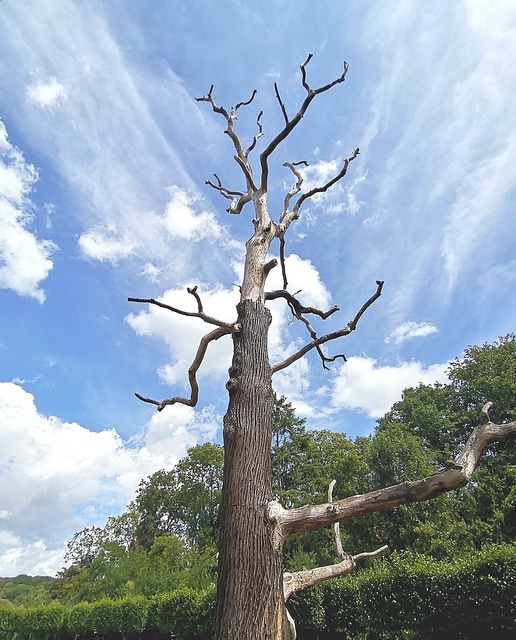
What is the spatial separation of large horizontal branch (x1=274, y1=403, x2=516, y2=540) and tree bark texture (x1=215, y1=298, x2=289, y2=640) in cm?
15

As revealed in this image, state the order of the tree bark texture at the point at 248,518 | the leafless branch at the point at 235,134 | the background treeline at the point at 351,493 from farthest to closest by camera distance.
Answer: the background treeline at the point at 351,493 < the leafless branch at the point at 235,134 < the tree bark texture at the point at 248,518

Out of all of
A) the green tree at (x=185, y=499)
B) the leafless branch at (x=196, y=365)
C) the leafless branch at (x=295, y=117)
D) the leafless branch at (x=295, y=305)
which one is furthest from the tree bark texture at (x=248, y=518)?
the green tree at (x=185, y=499)

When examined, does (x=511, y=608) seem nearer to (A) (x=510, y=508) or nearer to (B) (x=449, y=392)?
(A) (x=510, y=508)

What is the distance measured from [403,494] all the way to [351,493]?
54.2 feet

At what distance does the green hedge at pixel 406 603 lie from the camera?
676 cm

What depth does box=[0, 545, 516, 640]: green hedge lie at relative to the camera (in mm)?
6762

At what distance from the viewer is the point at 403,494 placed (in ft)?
6.62

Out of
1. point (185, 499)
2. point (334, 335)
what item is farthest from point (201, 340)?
point (185, 499)

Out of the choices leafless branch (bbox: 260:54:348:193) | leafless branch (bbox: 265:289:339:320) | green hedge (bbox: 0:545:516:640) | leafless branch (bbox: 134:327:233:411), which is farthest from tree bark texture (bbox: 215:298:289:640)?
green hedge (bbox: 0:545:516:640)

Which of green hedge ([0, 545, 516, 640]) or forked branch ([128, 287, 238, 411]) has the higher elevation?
forked branch ([128, 287, 238, 411])

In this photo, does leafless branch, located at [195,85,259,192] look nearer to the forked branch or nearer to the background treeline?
the forked branch

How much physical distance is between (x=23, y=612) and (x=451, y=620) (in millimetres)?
25089

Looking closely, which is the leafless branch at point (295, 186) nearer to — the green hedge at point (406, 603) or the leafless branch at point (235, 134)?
the leafless branch at point (235, 134)

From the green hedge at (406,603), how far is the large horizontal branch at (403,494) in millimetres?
6271
